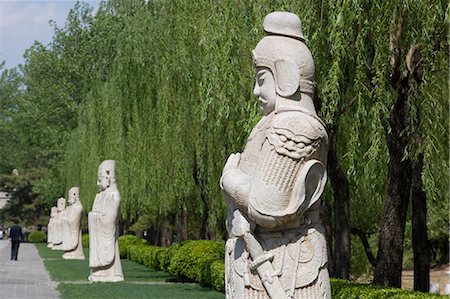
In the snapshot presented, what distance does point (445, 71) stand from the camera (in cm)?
1120

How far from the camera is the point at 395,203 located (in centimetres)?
1152

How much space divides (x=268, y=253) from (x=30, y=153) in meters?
59.5

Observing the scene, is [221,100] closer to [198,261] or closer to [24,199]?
[198,261]

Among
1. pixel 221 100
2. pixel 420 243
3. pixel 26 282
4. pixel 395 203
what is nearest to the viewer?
pixel 395 203

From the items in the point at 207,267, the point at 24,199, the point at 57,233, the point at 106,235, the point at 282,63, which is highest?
the point at 24,199

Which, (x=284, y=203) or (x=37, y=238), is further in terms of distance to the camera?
Answer: (x=37, y=238)

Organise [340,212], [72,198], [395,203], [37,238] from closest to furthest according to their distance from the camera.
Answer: [395,203]
[340,212]
[72,198]
[37,238]

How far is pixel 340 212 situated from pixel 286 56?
29.7 feet

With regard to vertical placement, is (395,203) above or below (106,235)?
above

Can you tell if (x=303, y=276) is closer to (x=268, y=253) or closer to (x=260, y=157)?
(x=268, y=253)

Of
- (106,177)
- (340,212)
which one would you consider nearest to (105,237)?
(106,177)

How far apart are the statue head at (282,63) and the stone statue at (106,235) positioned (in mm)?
14104

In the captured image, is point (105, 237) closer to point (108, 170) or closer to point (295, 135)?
point (108, 170)

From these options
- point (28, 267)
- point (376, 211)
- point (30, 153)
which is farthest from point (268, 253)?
point (30, 153)
